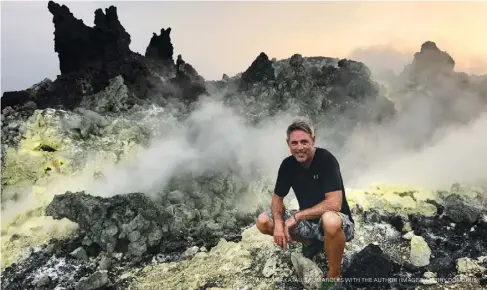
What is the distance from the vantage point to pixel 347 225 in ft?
18.8

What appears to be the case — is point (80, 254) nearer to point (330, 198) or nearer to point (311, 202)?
point (311, 202)

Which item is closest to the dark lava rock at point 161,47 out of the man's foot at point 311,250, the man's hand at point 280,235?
the man's foot at point 311,250

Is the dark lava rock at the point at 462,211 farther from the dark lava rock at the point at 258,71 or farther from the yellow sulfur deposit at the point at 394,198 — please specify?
the dark lava rock at the point at 258,71

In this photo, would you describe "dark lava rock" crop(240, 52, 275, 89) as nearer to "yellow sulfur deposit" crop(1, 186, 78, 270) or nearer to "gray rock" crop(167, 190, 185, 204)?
"gray rock" crop(167, 190, 185, 204)

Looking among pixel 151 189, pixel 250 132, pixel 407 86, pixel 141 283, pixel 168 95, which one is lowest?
pixel 141 283

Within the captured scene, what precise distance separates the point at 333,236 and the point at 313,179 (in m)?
0.76

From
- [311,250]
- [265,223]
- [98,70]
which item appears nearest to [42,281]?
[265,223]

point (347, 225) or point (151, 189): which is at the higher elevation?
point (151, 189)

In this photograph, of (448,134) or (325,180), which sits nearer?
(325,180)

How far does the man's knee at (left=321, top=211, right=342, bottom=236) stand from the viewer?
212 inches

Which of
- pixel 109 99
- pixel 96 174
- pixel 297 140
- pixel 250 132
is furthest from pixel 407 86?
pixel 297 140

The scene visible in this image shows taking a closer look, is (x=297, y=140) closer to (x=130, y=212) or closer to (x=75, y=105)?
(x=130, y=212)

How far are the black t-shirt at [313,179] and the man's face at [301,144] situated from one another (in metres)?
0.15

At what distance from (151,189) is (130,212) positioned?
172 centimetres
